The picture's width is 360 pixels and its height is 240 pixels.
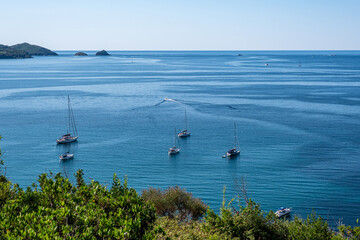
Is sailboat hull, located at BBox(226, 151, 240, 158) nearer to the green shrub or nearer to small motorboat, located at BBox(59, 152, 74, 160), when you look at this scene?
small motorboat, located at BBox(59, 152, 74, 160)

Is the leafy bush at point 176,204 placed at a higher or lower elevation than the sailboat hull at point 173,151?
higher

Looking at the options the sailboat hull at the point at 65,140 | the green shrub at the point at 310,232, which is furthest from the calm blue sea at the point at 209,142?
the green shrub at the point at 310,232

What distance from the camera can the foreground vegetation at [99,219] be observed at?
12289 mm

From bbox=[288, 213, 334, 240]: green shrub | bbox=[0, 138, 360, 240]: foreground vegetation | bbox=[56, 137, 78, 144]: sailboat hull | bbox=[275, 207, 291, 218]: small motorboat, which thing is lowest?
bbox=[275, 207, 291, 218]: small motorboat

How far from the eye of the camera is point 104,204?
52.2 feet

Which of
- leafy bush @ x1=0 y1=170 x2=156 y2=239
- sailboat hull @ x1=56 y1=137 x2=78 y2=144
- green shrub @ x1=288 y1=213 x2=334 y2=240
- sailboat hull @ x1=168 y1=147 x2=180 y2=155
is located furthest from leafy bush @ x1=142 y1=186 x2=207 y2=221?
sailboat hull @ x1=56 y1=137 x2=78 y2=144

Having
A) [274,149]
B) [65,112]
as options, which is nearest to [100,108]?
[65,112]

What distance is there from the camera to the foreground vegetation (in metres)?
12.3

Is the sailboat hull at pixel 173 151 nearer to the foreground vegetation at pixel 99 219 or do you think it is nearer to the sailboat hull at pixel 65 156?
the sailboat hull at pixel 65 156

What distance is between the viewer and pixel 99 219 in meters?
13.4

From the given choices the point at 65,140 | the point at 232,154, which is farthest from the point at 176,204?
the point at 65,140

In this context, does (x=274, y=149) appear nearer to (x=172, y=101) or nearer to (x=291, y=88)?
(x=172, y=101)

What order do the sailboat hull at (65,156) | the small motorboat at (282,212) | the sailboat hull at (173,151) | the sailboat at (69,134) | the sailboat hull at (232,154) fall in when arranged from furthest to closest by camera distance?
the sailboat at (69,134) < the sailboat hull at (173,151) < the sailboat hull at (65,156) < the sailboat hull at (232,154) < the small motorboat at (282,212)

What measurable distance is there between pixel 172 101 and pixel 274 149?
172ft
